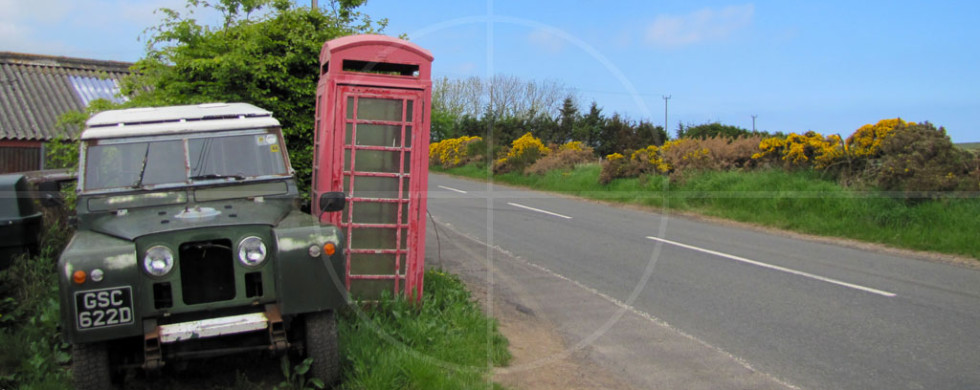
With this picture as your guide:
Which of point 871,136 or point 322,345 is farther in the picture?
point 871,136

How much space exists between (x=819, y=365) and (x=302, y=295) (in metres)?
4.22

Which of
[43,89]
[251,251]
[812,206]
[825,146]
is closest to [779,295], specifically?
[251,251]

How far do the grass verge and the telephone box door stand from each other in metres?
9.15

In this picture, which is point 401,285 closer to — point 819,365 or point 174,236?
point 174,236

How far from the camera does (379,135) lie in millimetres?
6922

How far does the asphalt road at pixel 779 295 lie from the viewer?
19.2 feet

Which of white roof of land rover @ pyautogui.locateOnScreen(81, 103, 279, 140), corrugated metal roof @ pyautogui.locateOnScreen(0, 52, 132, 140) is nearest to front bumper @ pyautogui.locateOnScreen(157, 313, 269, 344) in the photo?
white roof of land rover @ pyautogui.locateOnScreen(81, 103, 279, 140)

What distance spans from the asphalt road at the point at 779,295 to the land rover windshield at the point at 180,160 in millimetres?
3420

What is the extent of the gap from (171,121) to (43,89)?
599 inches

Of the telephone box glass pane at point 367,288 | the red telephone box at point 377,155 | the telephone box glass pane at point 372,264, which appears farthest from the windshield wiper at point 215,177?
the telephone box glass pane at point 367,288

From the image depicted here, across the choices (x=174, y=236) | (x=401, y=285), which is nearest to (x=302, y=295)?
(x=174, y=236)

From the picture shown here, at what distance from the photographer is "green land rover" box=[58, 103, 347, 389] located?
4.44 m

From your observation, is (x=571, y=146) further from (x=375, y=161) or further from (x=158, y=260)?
(x=158, y=260)

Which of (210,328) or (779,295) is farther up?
(210,328)
